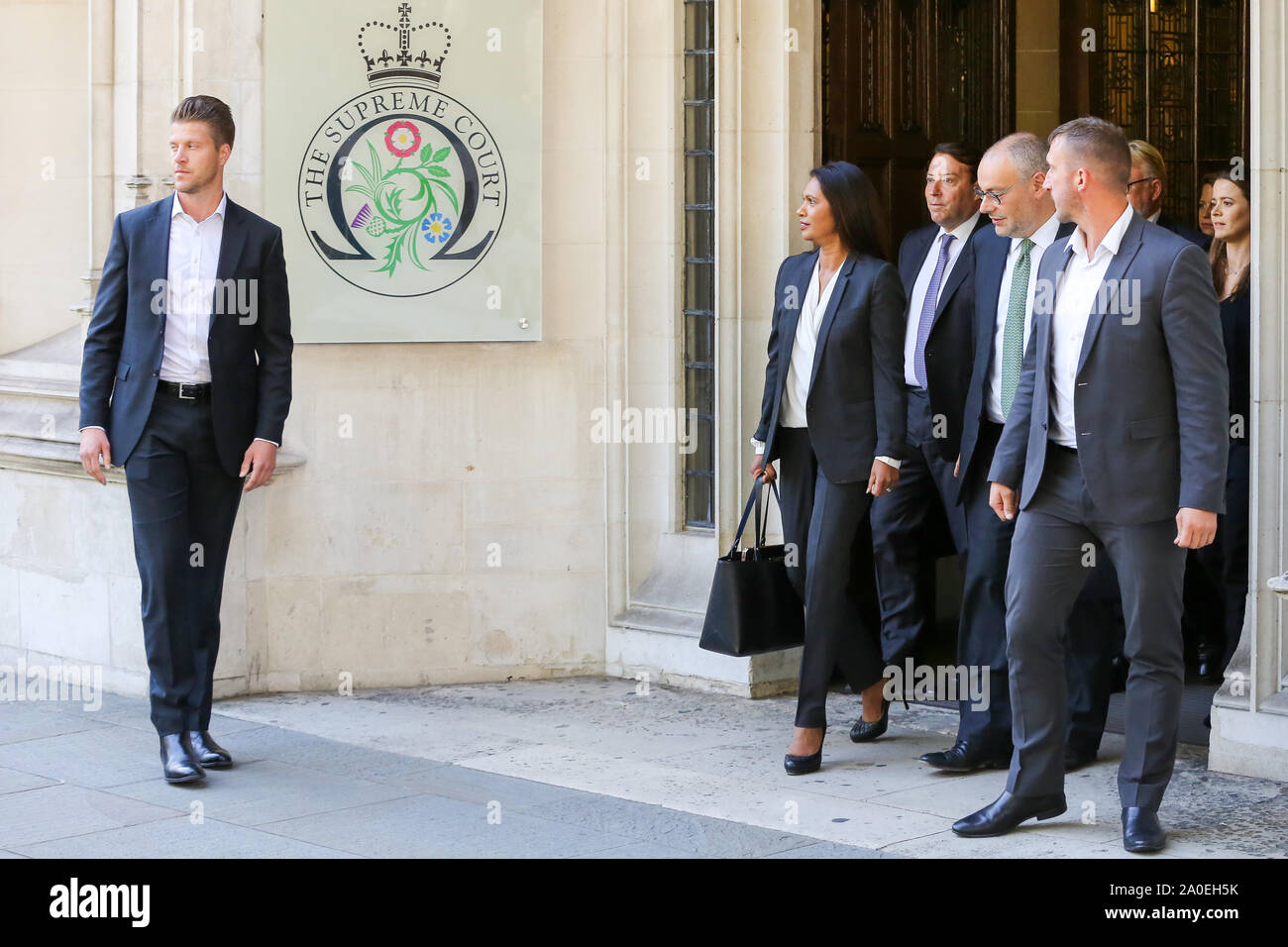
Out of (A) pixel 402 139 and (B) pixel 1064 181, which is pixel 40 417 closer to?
(A) pixel 402 139

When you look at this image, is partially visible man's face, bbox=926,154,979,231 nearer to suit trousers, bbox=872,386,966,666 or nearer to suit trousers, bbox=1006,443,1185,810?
suit trousers, bbox=872,386,966,666

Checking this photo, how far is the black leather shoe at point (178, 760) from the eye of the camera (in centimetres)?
592

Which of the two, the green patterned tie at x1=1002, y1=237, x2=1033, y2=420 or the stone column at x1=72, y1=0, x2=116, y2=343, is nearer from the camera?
the green patterned tie at x1=1002, y1=237, x2=1033, y2=420

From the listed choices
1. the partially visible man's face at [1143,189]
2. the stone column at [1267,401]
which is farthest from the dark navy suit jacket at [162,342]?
the partially visible man's face at [1143,189]

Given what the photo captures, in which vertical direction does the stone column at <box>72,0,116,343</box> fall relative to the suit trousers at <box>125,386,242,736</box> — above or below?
above

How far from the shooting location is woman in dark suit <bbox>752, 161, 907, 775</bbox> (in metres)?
6.09

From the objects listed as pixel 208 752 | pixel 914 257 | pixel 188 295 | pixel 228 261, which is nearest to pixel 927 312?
pixel 914 257

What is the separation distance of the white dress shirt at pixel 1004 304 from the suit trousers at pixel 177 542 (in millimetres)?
2449

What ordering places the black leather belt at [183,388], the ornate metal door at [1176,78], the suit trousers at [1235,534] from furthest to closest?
1. the ornate metal door at [1176,78]
2. the suit trousers at [1235,534]
3. the black leather belt at [183,388]

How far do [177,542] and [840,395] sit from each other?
2.18 m

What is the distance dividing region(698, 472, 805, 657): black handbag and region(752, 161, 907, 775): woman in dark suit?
11 centimetres

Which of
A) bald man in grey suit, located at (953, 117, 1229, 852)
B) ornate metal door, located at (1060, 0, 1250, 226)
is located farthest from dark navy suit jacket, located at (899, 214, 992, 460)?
ornate metal door, located at (1060, 0, 1250, 226)

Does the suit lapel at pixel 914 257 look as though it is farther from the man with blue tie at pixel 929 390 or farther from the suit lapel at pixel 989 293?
the suit lapel at pixel 989 293

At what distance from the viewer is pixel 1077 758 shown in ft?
20.3
